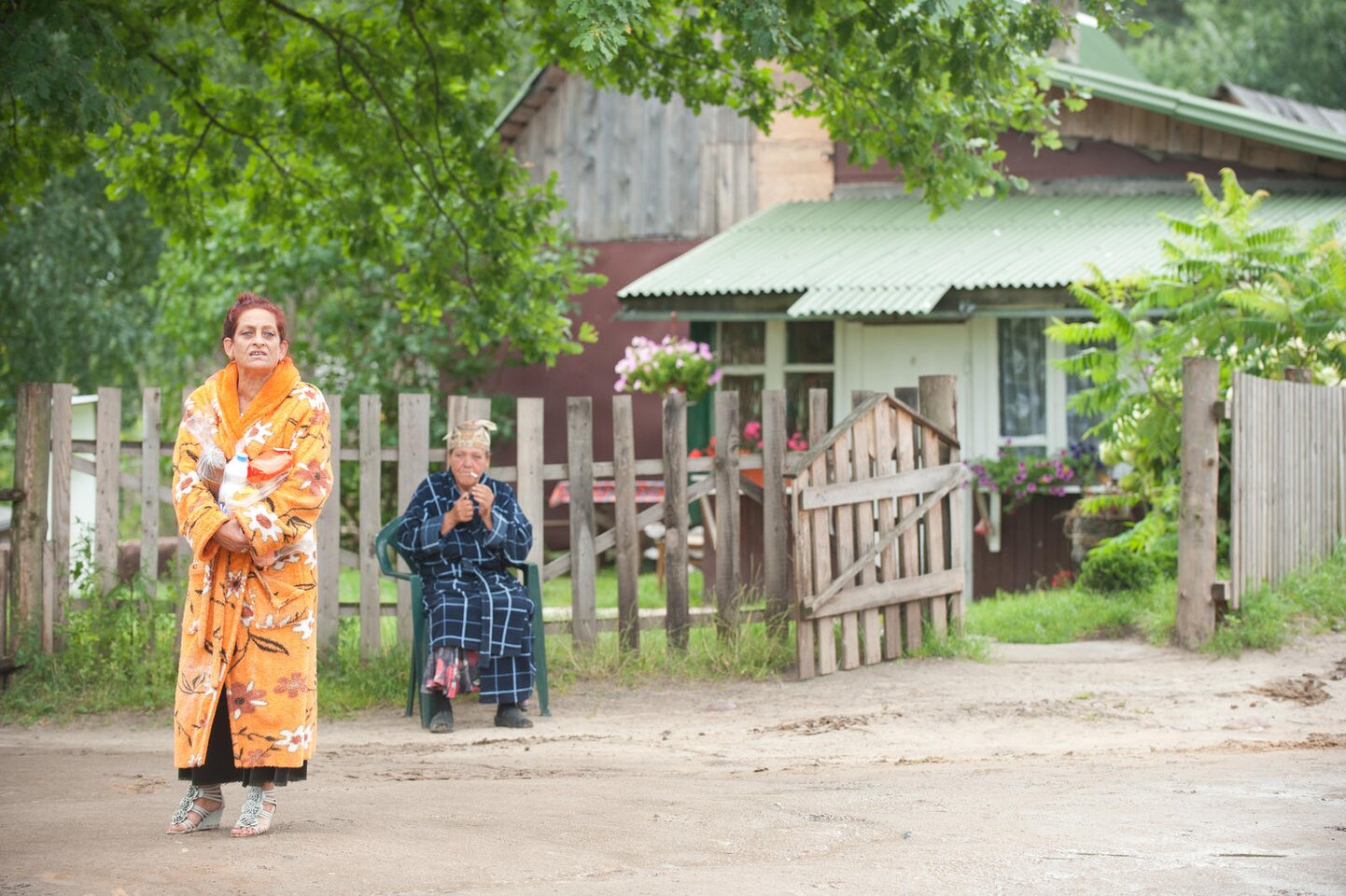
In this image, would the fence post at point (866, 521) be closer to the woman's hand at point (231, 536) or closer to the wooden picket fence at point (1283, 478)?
the wooden picket fence at point (1283, 478)

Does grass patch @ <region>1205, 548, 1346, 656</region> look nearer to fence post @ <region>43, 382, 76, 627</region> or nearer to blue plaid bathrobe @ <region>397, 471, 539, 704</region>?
blue plaid bathrobe @ <region>397, 471, 539, 704</region>

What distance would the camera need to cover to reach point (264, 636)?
482 centimetres

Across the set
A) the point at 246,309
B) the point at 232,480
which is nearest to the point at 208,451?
the point at 232,480

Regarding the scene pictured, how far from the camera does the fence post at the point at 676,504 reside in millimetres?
8734

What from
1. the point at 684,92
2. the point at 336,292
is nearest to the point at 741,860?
the point at 684,92

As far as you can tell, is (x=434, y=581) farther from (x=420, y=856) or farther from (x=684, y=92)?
(x=684, y=92)

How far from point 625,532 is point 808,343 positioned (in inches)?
257

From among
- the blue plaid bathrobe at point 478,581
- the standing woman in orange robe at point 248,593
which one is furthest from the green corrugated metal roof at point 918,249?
the standing woman in orange robe at point 248,593

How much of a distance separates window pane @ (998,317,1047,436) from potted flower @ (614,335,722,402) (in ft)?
9.24

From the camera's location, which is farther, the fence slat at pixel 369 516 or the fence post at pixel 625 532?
the fence post at pixel 625 532

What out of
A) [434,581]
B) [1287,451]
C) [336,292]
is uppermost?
[336,292]

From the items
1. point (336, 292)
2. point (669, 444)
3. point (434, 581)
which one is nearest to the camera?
point (434, 581)

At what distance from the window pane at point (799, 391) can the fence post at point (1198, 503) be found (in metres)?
5.69

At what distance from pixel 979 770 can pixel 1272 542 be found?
4404 millimetres
